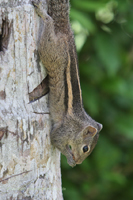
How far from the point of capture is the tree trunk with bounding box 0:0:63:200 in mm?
2332

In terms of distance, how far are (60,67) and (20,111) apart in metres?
0.72

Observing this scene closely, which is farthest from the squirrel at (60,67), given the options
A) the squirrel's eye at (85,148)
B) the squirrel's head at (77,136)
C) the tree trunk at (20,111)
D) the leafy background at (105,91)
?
the leafy background at (105,91)

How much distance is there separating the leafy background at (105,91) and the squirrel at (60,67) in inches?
49.6

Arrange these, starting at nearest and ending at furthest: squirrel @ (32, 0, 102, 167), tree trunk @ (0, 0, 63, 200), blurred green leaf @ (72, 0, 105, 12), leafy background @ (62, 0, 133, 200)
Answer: tree trunk @ (0, 0, 63, 200) < squirrel @ (32, 0, 102, 167) < blurred green leaf @ (72, 0, 105, 12) < leafy background @ (62, 0, 133, 200)

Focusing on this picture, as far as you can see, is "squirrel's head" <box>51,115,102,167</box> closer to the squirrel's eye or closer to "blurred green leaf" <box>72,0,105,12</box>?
the squirrel's eye

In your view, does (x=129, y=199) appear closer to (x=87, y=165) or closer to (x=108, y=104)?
(x=87, y=165)

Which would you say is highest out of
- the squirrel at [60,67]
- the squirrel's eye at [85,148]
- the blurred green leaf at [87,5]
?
the blurred green leaf at [87,5]

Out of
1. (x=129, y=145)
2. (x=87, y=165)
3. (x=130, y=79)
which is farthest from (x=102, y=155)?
(x=130, y=79)

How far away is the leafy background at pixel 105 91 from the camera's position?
4.52 metres

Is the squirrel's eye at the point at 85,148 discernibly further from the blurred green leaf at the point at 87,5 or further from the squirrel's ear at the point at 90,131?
the blurred green leaf at the point at 87,5

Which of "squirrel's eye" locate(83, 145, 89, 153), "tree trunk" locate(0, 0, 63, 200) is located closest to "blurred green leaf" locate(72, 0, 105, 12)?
"tree trunk" locate(0, 0, 63, 200)

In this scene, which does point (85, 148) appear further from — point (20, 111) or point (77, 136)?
point (20, 111)

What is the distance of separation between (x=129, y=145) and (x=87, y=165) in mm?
937

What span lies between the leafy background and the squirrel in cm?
126
